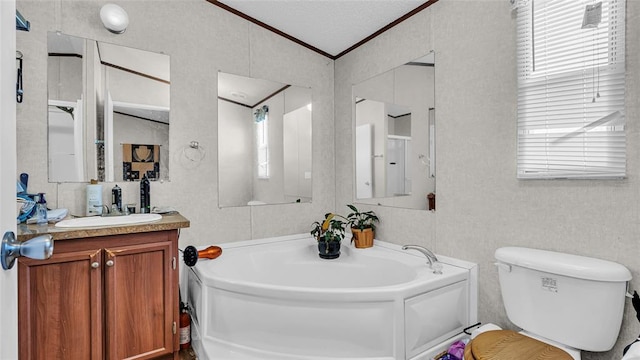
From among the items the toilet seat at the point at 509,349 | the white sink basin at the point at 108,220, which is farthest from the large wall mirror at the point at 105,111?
the toilet seat at the point at 509,349

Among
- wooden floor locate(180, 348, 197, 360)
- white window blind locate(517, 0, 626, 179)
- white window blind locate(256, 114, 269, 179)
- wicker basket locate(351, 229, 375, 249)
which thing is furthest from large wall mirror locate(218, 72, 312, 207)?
white window blind locate(517, 0, 626, 179)

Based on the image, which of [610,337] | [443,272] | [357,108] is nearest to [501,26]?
[357,108]

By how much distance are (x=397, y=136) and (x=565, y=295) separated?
1.50 metres

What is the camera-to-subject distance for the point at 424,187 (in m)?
2.39

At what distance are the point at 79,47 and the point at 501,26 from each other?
2.66 meters

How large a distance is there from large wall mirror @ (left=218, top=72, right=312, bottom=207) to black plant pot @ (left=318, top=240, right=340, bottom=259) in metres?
0.54

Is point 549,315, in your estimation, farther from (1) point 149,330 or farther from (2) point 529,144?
(1) point 149,330

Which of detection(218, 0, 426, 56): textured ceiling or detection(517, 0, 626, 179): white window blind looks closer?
detection(517, 0, 626, 179): white window blind

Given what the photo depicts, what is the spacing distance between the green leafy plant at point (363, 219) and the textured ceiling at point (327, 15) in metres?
1.52

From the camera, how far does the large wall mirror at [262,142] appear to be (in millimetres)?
2684

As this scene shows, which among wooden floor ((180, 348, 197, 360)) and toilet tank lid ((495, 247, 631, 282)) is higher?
toilet tank lid ((495, 247, 631, 282))

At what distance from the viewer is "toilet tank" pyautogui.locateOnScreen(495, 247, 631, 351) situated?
4.61 feet

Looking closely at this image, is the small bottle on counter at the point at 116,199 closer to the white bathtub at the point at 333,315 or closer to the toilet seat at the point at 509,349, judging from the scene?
the white bathtub at the point at 333,315

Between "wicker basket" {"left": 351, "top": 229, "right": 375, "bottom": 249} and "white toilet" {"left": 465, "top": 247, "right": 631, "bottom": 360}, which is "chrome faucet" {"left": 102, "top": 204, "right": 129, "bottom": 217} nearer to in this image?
"wicker basket" {"left": 351, "top": 229, "right": 375, "bottom": 249}
